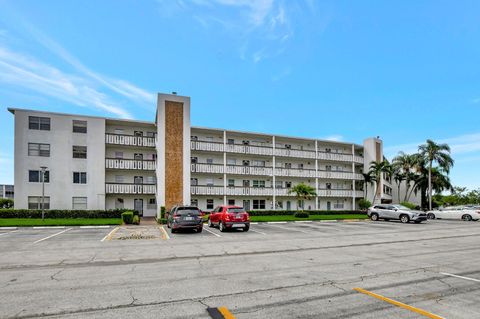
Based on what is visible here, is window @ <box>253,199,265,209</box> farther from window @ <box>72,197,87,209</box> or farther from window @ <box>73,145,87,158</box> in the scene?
window @ <box>73,145,87,158</box>

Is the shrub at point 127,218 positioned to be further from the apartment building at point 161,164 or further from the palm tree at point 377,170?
the palm tree at point 377,170

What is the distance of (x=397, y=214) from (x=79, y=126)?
3319 cm

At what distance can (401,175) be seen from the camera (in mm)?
47938

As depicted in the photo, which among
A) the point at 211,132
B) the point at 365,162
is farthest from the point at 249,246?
the point at 365,162

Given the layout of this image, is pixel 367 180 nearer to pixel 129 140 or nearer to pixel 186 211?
pixel 129 140

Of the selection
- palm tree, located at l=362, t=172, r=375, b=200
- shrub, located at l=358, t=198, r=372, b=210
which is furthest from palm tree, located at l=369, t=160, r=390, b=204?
shrub, located at l=358, t=198, r=372, b=210

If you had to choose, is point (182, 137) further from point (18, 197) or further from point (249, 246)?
point (249, 246)

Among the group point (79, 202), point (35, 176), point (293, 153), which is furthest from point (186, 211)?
point (293, 153)

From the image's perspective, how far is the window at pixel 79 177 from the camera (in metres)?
31.5

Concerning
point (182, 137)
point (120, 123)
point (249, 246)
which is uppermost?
point (120, 123)

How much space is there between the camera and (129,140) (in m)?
33.0

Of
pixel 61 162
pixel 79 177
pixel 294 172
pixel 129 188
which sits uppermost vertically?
pixel 61 162

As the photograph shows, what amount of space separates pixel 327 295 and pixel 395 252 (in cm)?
688

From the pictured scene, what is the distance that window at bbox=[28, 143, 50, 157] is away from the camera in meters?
30.2
